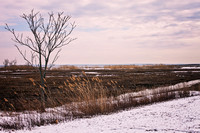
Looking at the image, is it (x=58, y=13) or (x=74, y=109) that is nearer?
(x=74, y=109)

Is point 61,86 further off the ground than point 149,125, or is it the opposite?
point 61,86

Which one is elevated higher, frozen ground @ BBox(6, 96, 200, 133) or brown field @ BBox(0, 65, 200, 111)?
frozen ground @ BBox(6, 96, 200, 133)

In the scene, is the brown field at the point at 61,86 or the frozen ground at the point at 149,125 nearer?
the frozen ground at the point at 149,125

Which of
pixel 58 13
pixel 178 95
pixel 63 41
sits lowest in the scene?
pixel 178 95

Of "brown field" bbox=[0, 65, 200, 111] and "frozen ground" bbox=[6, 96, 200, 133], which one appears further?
"brown field" bbox=[0, 65, 200, 111]

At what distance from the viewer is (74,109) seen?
4840mm

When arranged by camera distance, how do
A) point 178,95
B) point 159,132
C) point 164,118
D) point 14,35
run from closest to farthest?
point 159,132, point 164,118, point 14,35, point 178,95

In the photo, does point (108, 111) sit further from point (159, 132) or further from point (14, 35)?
point (14, 35)

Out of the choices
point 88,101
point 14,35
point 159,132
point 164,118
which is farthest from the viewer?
point 14,35

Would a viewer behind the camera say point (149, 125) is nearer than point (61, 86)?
Yes

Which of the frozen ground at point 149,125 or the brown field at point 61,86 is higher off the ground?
the frozen ground at point 149,125

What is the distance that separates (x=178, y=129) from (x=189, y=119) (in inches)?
23.4

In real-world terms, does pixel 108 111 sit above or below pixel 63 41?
below

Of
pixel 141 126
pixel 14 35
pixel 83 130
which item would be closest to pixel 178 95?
pixel 141 126
